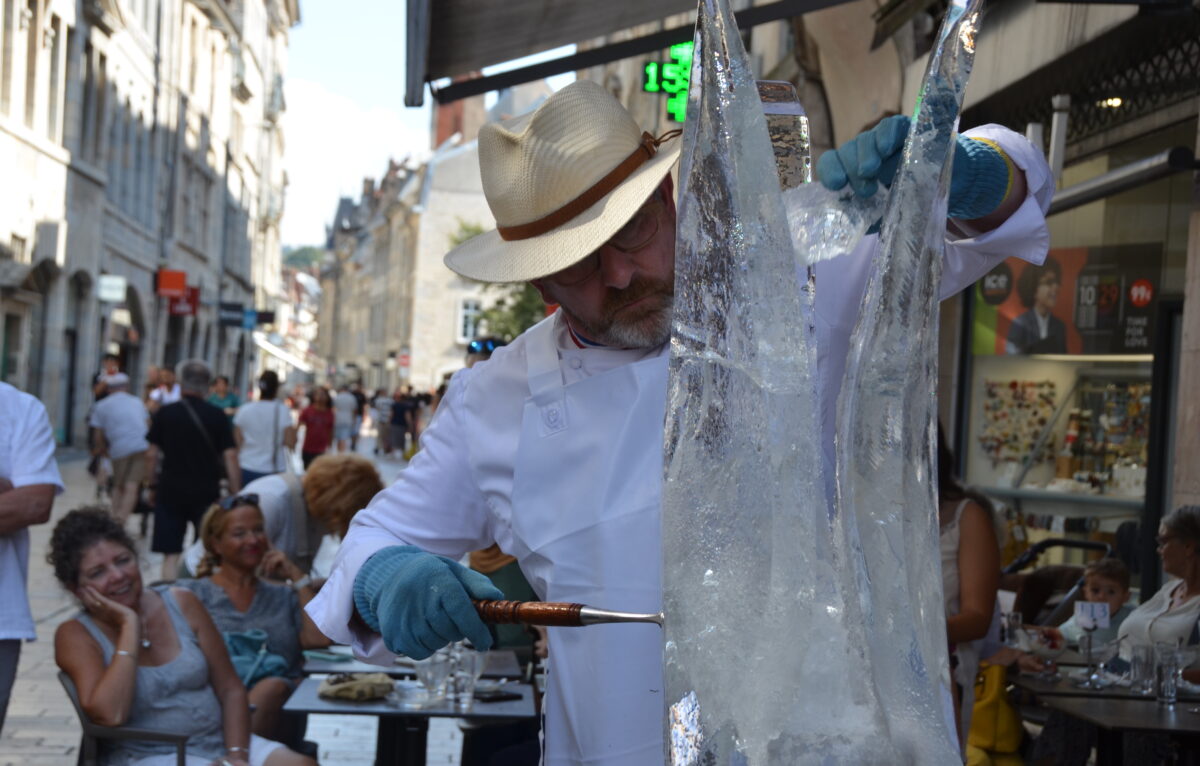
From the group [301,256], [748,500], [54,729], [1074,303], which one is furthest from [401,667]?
[301,256]

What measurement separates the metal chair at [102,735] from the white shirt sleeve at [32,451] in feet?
2.04

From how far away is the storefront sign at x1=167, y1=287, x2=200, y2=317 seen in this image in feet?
102

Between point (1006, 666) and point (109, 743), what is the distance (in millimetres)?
3208

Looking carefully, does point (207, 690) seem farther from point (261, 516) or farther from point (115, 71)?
point (115, 71)

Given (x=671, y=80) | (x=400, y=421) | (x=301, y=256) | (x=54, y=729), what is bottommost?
(x=54, y=729)

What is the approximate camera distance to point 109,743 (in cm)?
455

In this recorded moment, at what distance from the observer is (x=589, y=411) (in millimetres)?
2076

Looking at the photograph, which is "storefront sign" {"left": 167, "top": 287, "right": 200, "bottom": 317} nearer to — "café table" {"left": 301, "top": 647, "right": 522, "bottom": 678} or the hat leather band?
"café table" {"left": 301, "top": 647, "right": 522, "bottom": 678}

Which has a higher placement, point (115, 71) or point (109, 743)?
point (115, 71)

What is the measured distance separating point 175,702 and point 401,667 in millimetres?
976

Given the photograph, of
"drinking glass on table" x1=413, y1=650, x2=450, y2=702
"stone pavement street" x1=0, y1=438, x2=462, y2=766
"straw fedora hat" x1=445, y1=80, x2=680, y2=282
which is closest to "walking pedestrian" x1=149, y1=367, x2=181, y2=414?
"stone pavement street" x1=0, y1=438, x2=462, y2=766

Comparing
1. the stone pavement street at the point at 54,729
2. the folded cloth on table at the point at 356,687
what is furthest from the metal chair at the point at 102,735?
the stone pavement street at the point at 54,729

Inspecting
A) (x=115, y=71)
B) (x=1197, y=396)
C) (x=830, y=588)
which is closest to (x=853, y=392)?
(x=830, y=588)

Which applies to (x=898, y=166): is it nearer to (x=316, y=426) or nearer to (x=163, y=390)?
(x=163, y=390)
